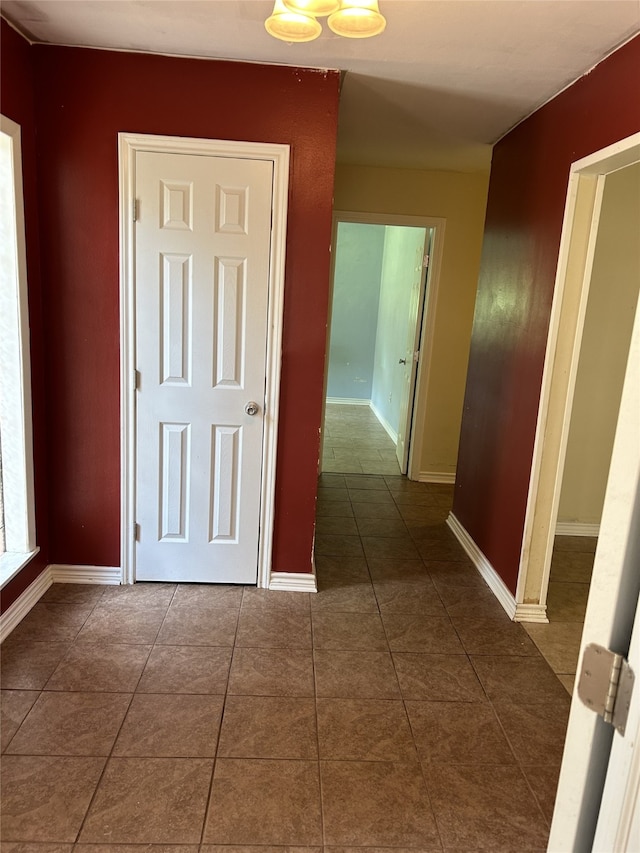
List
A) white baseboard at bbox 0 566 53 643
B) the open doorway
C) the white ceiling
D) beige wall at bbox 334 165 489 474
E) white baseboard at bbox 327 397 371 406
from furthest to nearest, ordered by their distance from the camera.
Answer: white baseboard at bbox 327 397 371 406
beige wall at bbox 334 165 489 474
the open doorway
white baseboard at bbox 0 566 53 643
the white ceiling

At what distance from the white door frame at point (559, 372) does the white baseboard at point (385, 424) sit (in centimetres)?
328

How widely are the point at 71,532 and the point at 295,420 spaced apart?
125 cm

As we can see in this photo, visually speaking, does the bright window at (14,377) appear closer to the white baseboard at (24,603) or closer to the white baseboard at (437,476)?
the white baseboard at (24,603)

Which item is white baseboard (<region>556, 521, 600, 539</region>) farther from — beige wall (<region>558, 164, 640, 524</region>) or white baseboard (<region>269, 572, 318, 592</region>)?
white baseboard (<region>269, 572, 318, 592</region>)

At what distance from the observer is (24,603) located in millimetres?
2631

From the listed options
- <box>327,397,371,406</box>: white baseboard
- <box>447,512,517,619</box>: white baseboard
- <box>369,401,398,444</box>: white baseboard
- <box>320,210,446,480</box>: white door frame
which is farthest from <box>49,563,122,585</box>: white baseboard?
<box>327,397,371,406</box>: white baseboard

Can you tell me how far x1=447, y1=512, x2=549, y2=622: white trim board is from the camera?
284 centimetres

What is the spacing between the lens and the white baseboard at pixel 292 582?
299cm

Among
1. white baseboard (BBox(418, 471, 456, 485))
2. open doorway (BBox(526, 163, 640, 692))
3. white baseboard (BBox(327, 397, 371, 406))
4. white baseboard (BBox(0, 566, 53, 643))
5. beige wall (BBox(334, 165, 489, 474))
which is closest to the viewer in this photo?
white baseboard (BBox(0, 566, 53, 643))

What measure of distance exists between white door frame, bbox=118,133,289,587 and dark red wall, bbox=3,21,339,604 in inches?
1.6

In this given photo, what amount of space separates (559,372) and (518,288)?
0.63 meters

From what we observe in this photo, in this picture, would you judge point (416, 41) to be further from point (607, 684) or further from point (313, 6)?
point (607, 684)

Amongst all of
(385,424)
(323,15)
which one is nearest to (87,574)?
(323,15)

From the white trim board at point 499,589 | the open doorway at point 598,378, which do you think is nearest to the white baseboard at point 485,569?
the white trim board at point 499,589
